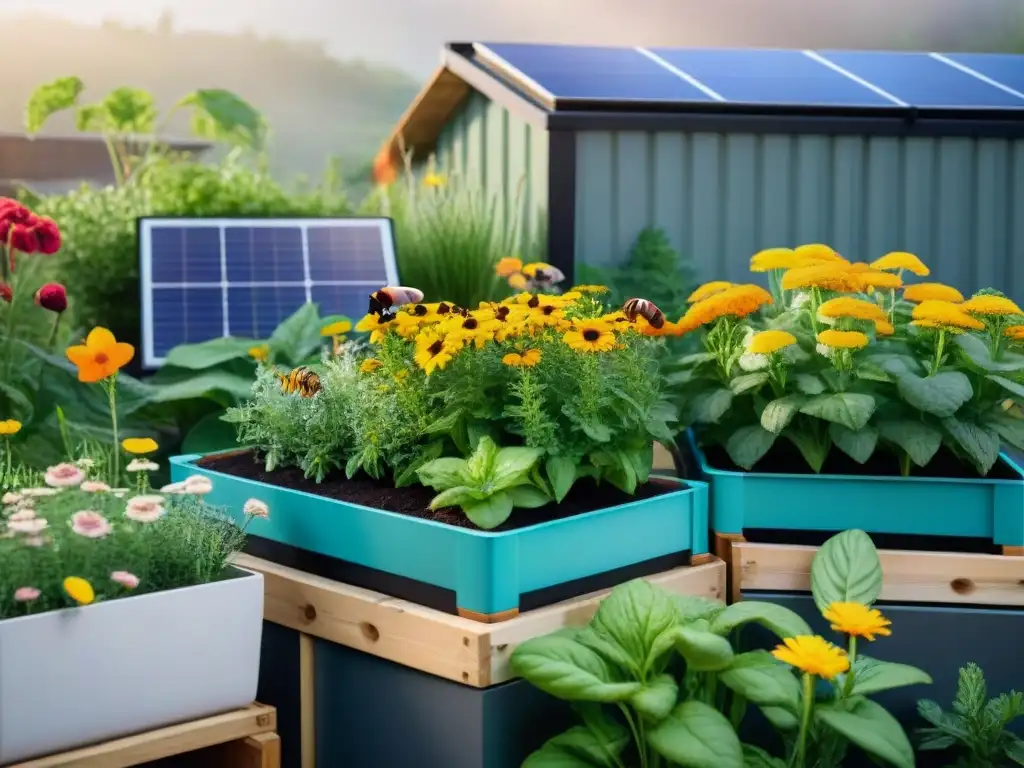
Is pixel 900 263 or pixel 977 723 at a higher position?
pixel 900 263

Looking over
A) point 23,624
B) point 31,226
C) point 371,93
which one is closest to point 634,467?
point 23,624

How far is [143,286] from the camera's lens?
162 inches

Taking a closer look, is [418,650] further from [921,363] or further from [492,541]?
[921,363]

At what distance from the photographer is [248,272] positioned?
4.27 m

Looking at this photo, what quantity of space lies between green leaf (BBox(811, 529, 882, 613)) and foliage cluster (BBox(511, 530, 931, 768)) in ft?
0.16

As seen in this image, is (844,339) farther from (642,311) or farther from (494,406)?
(494,406)

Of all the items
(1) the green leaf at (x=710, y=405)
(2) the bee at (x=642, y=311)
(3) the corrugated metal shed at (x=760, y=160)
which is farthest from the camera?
(3) the corrugated metal shed at (x=760, y=160)

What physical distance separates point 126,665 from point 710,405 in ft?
4.07

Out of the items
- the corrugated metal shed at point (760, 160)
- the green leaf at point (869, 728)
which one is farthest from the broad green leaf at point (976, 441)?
the corrugated metal shed at point (760, 160)

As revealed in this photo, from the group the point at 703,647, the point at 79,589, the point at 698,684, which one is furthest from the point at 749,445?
the point at 79,589

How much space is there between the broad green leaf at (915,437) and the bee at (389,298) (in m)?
0.95

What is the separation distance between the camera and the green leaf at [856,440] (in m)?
2.22

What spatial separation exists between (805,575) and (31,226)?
2170mm

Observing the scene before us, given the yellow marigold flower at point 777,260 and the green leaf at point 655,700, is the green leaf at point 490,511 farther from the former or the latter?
the yellow marigold flower at point 777,260
